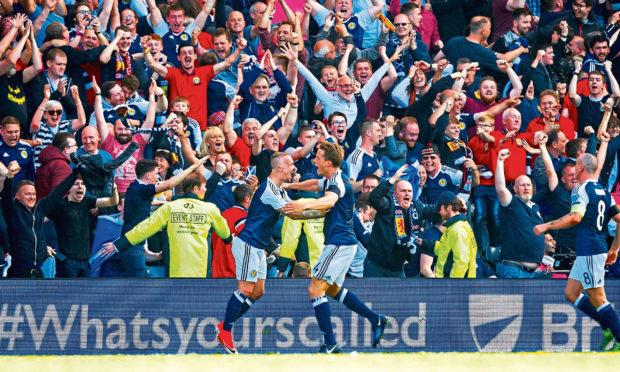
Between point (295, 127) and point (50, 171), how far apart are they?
3422 millimetres

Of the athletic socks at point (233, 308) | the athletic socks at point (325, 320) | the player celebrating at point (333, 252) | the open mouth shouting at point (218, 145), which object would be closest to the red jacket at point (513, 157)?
the player celebrating at point (333, 252)

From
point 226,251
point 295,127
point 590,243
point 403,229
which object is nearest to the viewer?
point 590,243

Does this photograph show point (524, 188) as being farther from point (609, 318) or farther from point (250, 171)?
point (250, 171)

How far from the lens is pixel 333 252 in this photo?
9898 mm

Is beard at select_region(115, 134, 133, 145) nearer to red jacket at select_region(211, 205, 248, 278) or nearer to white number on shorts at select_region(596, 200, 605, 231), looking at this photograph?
red jacket at select_region(211, 205, 248, 278)

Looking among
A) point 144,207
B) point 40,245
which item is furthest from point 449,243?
point 40,245

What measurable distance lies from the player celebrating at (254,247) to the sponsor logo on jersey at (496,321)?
7.62 ft

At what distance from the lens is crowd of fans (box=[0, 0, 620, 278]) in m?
11.1

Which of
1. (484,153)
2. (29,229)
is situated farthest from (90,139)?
(484,153)

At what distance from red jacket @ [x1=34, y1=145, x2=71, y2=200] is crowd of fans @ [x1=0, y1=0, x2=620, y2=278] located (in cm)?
2

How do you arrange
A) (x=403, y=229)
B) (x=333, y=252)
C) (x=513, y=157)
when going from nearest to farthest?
(x=333, y=252) < (x=403, y=229) < (x=513, y=157)

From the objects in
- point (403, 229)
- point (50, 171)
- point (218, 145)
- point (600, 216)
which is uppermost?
point (218, 145)

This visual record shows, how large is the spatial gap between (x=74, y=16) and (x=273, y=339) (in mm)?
5701

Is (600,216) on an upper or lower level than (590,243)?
upper
